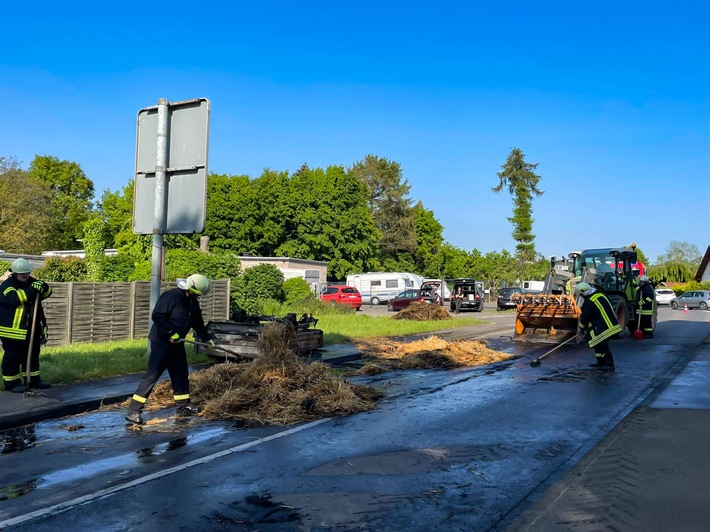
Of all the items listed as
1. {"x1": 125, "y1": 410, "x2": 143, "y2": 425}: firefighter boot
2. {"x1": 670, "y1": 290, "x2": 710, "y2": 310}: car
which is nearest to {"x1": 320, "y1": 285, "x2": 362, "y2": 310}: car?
{"x1": 670, "y1": 290, "x2": 710, "y2": 310}: car

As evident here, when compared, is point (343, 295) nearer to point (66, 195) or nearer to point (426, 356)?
point (426, 356)

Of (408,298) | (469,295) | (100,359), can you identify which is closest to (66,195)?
(408,298)

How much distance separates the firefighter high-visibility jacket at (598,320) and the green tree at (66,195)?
59.5m

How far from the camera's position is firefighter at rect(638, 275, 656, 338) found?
66.2 feet

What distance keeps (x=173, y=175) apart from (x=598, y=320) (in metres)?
8.54

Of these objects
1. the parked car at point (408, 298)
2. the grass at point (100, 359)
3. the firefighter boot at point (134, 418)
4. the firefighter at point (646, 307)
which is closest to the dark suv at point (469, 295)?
the parked car at point (408, 298)

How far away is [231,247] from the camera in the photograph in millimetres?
57188

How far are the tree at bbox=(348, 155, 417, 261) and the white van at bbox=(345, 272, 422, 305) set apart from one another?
22454mm

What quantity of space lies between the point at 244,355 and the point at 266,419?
3.65 metres

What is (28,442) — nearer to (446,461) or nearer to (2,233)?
(446,461)

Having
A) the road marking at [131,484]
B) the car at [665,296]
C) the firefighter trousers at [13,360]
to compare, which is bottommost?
the road marking at [131,484]

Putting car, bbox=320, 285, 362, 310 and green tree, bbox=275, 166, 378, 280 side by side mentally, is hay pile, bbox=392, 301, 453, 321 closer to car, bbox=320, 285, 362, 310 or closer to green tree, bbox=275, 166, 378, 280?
car, bbox=320, 285, 362, 310

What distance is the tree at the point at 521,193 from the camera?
218 feet

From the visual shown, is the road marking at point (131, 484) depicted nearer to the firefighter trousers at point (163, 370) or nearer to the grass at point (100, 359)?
the firefighter trousers at point (163, 370)
